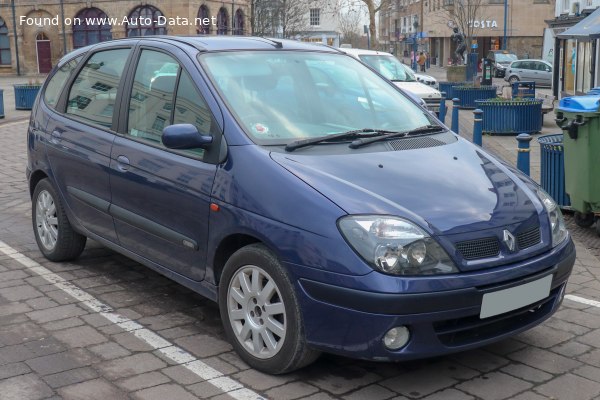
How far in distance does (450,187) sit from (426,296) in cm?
73

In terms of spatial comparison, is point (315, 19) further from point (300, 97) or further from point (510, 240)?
point (510, 240)

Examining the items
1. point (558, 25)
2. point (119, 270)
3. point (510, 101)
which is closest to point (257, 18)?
point (558, 25)

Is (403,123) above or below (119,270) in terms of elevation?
above

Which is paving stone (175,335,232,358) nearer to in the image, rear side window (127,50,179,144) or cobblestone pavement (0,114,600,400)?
cobblestone pavement (0,114,600,400)

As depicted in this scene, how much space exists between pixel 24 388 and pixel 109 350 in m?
0.60

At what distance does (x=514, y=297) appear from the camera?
3.81 m

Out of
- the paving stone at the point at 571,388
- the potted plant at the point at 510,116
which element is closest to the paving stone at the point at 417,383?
the paving stone at the point at 571,388

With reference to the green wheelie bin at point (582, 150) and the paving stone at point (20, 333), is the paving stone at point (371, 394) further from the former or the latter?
the green wheelie bin at point (582, 150)

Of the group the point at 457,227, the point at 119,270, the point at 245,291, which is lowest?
the point at 119,270

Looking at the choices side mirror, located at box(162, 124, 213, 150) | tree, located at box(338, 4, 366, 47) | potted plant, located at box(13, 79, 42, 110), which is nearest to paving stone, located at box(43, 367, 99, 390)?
side mirror, located at box(162, 124, 213, 150)

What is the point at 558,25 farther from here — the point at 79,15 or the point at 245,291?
the point at 79,15

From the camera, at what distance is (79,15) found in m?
50.7

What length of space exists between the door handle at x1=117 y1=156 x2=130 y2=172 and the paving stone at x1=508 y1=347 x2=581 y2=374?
101 inches

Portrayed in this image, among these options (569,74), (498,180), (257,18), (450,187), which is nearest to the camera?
(450,187)
